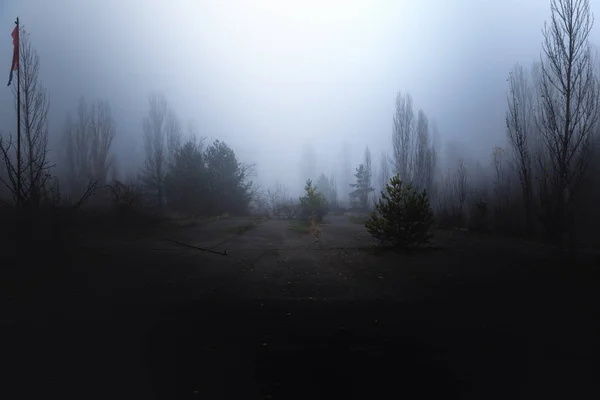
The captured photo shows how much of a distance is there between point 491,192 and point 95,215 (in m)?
22.9

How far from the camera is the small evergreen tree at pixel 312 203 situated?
21.3 metres

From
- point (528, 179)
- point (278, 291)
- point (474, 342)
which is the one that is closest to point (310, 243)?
point (278, 291)

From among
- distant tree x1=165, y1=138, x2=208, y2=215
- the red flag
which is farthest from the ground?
distant tree x1=165, y1=138, x2=208, y2=215

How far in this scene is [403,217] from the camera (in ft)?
37.3

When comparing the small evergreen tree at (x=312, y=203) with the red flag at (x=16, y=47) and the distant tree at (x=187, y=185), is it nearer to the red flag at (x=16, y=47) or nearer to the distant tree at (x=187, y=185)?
the distant tree at (x=187, y=185)

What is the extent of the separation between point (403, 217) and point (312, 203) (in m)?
11.2

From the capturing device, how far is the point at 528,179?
1756cm

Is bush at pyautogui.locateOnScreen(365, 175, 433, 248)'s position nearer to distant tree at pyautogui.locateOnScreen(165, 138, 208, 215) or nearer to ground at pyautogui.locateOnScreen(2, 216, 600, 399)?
ground at pyautogui.locateOnScreen(2, 216, 600, 399)

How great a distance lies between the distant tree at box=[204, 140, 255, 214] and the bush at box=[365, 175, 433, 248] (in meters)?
20.6

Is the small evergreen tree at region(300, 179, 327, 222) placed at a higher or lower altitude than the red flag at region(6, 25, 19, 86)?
lower

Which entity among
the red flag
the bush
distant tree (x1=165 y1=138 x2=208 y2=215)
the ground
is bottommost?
the ground

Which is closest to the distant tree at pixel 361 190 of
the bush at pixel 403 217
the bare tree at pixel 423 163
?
the bare tree at pixel 423 163

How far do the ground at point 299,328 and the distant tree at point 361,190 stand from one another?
93.3 ft

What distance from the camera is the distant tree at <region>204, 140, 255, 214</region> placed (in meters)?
29.9
